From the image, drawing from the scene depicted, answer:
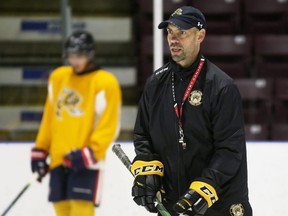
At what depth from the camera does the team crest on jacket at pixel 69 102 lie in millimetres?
3002

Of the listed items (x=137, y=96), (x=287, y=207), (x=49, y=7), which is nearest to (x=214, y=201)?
(x=287, y=207)

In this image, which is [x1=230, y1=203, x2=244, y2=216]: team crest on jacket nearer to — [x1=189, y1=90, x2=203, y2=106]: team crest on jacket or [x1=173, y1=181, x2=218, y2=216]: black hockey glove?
[x1=173, y1=181, x2=218, y2=216]: black hockey glove

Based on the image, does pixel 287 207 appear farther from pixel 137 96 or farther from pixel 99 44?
pixel 99 44

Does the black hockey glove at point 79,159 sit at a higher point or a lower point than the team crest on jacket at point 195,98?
lower

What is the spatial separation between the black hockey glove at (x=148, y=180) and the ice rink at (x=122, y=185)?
1.33 meters

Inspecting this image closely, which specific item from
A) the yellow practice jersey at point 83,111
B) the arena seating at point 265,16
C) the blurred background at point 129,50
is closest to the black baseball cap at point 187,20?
the yellow practice jersey at point 83,111

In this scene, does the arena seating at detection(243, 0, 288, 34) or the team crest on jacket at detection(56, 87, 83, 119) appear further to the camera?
the arena seating at detection(243, 0, 288, 34)

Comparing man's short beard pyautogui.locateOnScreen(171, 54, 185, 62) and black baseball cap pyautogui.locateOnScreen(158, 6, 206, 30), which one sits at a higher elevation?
black baseball cap pyautogui.locateOnScreen(158, 6, 206, 30)

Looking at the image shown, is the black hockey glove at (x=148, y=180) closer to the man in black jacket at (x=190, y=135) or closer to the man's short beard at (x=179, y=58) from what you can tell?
the man in black jacket at (x=190, y=135)

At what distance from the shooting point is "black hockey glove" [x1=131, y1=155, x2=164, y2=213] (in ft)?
6.93

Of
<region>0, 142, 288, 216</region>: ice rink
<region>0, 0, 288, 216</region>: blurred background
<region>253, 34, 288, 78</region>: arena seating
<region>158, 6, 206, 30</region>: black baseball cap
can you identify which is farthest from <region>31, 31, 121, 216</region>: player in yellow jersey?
<region>253, 34, 288, 78</region>: arena seating

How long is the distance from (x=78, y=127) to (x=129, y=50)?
88.0 inches

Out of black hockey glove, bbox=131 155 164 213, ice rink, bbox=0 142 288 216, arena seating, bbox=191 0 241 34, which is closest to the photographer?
black hockey glove, bbox=131 155 164 213

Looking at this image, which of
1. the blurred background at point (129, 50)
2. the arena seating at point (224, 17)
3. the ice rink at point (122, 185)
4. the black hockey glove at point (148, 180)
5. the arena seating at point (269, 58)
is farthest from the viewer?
the arena seating at point (224, 17)
